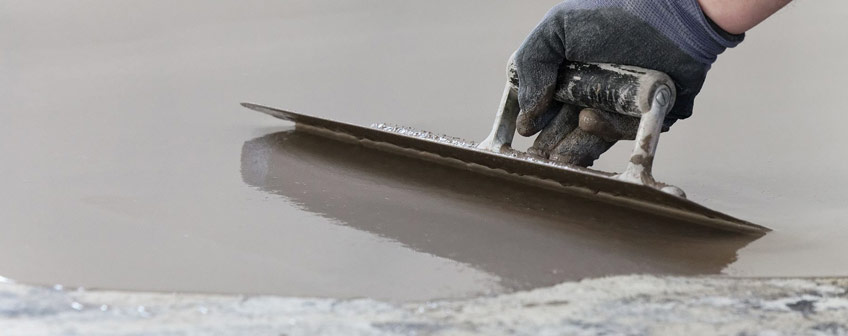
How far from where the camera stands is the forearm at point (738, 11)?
87.0 inches

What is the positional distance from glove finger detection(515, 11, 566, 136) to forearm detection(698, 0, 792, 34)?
0.38 meters

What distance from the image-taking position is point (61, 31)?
3.95 m

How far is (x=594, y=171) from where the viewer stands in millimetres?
2361

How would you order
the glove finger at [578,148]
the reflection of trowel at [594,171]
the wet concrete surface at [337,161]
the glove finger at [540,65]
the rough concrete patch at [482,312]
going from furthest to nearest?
1. the glove finger at [578,148]
2. the glove finger at [540,65]
3. the reflection of trowel at [594,171]
4. the wet concrete surface at [337,161]
5. the rough concrete patch at [482,312]

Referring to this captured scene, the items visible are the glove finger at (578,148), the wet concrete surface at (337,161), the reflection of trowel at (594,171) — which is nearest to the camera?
the wet concrete surface at (337,161)

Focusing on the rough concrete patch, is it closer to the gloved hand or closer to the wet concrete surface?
the wet concrete surface

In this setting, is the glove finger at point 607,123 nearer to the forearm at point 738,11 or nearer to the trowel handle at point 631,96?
the trowel handle at point 631,96

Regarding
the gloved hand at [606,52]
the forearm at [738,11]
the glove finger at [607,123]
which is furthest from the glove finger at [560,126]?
the forearm at [738,11]

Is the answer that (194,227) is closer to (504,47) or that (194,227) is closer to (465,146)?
(465,146)

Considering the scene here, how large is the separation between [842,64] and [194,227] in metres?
2.70

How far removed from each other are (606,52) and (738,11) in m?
0.33

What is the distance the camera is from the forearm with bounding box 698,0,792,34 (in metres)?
2.21

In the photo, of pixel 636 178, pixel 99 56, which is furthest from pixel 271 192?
pixel 99 56

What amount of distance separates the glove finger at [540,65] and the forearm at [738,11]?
38 cm
